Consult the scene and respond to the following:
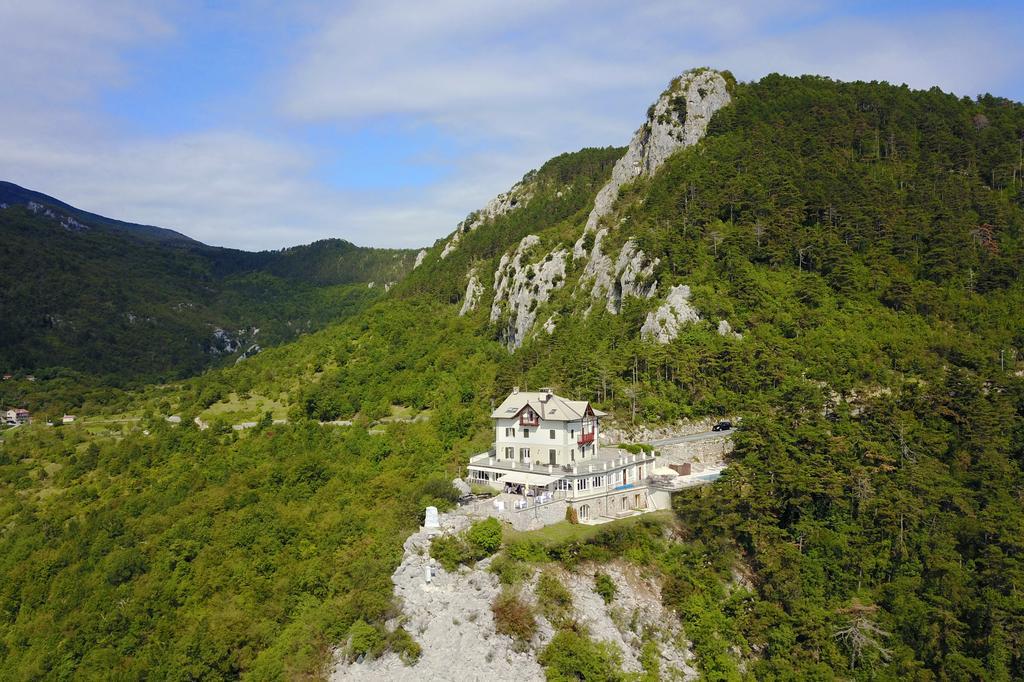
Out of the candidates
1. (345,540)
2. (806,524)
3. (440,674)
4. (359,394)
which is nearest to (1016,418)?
(806,524)

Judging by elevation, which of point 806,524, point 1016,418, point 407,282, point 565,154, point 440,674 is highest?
point 565,154

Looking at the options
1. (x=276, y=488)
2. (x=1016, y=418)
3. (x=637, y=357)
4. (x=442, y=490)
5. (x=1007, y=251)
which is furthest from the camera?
(x=1007, y=251)

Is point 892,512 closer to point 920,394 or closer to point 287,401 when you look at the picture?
point 920,394

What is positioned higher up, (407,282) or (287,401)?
(407,282)

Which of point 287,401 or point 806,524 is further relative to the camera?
point 287,401

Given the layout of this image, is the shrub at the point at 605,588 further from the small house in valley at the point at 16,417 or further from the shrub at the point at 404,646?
the small house in valley at the point at 16,417

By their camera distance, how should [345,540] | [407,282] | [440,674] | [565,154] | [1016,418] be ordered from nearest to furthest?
[440,674], [345,540], [1016,418], [407,282], [565,154]

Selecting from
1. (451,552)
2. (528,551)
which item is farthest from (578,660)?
(451,552)

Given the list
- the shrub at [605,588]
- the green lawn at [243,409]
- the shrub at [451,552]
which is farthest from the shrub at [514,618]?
the green lawn at [243,409]
